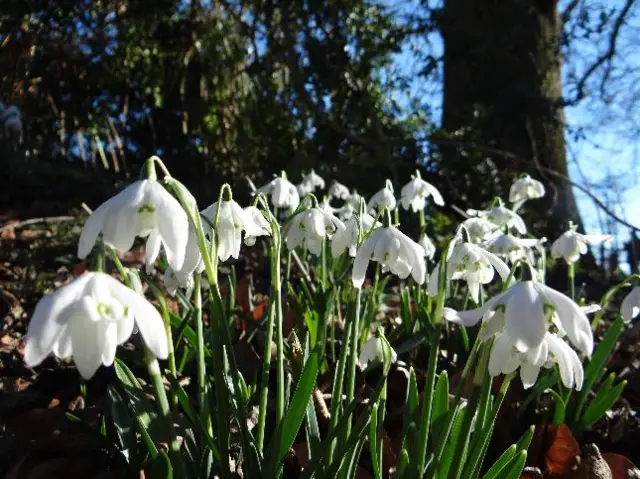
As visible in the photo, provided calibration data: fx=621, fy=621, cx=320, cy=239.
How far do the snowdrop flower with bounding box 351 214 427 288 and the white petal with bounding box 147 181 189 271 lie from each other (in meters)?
0.40

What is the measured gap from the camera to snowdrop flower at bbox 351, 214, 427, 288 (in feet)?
3.87

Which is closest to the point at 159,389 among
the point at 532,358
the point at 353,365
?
the point at 353,365

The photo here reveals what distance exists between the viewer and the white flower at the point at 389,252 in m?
1.18

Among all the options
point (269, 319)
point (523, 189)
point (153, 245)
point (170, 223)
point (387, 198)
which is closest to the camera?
point (170, 223)

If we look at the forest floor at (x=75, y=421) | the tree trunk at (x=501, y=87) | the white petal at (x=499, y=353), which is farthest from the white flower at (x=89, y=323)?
the tree trunk at (x=501, y=87)

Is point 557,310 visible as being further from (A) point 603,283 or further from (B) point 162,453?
(A) point 603,283

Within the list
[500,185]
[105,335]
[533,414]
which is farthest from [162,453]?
[500,185]

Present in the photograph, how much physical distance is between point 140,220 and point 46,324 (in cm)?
20

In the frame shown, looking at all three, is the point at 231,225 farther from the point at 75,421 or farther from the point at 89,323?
the point at 75,421

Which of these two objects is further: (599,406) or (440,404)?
(599,406)

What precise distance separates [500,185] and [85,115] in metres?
3.88

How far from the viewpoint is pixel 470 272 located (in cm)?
129

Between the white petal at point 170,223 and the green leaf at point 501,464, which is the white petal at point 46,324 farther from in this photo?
the green leaf at point 501,464

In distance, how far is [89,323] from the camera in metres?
0.79
